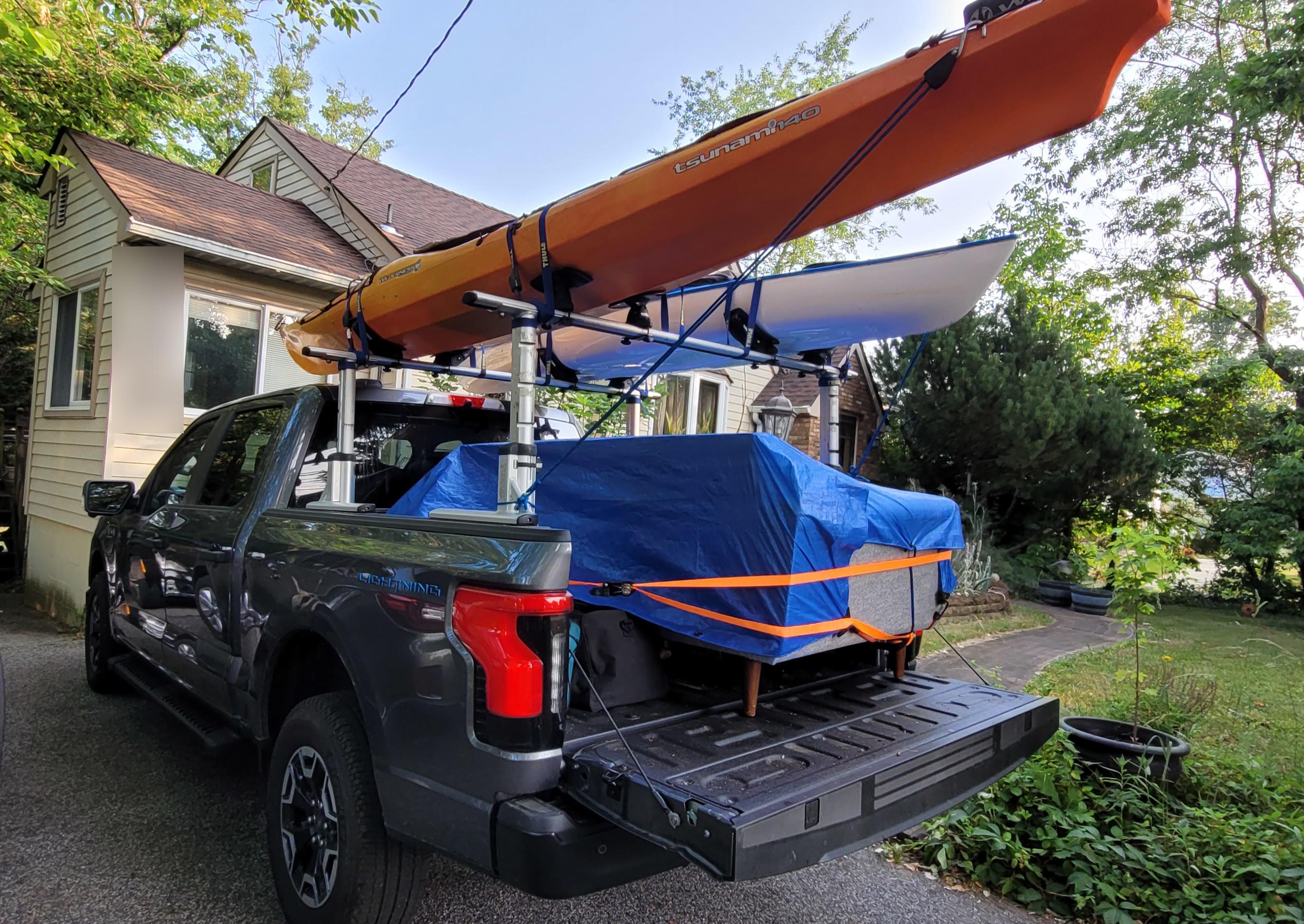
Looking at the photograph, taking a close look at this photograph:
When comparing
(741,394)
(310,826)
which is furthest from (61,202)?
(741,394)

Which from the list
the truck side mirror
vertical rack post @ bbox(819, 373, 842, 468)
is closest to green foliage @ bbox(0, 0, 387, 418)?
the truck side mirror

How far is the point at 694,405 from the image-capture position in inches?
496

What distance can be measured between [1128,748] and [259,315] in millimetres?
8270

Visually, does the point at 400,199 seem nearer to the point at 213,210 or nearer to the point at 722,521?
the point at 213,210

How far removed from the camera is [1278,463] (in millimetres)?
11297

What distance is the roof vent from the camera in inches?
368

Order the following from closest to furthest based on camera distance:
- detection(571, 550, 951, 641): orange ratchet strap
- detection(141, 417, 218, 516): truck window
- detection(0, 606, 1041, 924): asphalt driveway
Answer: detection(571, 550, 951, 641): orange ratchet strap, detection(0, 606, 1041, 924): asphalt driveway, detection(141, 417, 218, 516): truck window

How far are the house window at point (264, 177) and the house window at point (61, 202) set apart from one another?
261cm

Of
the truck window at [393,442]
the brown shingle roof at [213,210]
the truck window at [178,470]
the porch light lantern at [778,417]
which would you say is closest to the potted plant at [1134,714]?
the truck window at [393,442]

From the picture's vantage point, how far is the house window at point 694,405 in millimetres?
12227

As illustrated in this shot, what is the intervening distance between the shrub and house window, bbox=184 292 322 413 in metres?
7.01

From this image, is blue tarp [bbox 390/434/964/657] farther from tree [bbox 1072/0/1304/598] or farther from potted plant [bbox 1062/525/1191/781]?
tree [bbox 1072/0/1304/598]

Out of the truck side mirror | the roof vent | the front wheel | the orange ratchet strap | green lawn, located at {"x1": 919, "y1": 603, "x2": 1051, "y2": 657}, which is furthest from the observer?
the roof vent

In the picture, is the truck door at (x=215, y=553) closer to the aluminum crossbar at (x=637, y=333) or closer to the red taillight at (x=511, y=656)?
the aluminum crossbar at (x=637, y=333)
